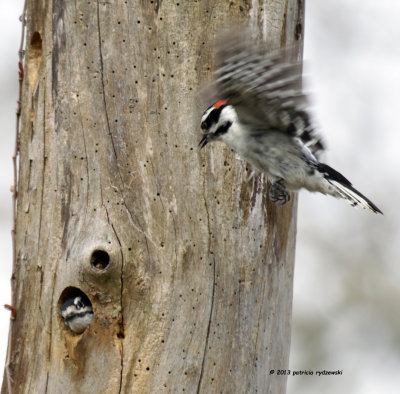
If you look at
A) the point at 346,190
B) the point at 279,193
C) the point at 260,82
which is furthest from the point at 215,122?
the point at 346,190

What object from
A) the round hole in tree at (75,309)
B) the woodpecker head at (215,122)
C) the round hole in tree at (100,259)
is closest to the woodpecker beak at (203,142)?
the woodpecker head at (215,122)

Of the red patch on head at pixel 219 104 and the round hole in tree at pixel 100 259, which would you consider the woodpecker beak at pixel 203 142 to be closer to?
the red patch on head at pixel 219 104

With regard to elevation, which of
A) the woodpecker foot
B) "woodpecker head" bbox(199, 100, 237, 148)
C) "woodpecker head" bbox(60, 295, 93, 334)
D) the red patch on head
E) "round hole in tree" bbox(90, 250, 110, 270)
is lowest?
"woodpecker head" bbox(60, 295, 93, 334)

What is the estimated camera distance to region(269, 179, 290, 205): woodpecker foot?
328 centimetres

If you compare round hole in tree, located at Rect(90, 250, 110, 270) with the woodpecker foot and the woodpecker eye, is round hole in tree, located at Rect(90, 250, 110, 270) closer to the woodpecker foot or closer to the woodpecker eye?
the woodpecker eye

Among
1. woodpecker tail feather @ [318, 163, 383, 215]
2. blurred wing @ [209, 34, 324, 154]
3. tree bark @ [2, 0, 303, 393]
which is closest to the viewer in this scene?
blurred wing @ [209, 34, 324, 154]

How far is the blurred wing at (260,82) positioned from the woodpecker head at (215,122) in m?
0.06

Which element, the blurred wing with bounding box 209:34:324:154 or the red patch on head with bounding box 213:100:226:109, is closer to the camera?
the blurred wing with bounding box 209:34:324:154

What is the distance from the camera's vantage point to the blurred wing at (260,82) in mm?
2920

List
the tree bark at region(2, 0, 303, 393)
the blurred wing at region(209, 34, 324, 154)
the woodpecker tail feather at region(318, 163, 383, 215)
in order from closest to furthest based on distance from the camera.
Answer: the blurred wing at region(209, 34, 324, 154)
the tree bark at region(2, 0, 303, 393)
the woodpecker tail feather at region(318, 163, 383, 215)

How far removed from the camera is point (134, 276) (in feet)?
10.0

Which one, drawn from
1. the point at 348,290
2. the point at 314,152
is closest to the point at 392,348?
the point at 348,290

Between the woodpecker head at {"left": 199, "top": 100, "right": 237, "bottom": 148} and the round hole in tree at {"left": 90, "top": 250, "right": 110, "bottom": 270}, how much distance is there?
0.63 m

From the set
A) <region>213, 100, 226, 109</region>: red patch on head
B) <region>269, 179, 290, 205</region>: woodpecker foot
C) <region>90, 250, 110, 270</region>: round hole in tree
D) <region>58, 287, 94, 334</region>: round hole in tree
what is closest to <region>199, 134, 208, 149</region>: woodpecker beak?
<region>213, 100, 226, 109</region>: red patch on head
